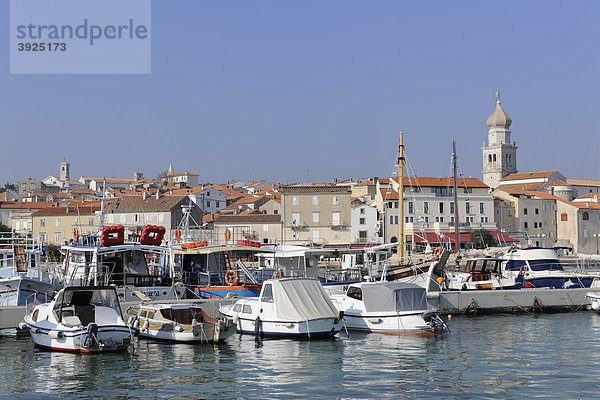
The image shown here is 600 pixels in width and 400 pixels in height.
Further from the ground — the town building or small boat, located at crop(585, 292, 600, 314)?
the town building

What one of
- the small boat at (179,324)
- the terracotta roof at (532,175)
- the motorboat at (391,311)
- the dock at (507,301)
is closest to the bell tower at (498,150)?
the terracotta roof at (532,175)

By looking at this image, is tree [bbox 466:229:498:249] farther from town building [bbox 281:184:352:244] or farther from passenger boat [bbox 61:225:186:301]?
passenger boat [bbox 61:225:186:301]

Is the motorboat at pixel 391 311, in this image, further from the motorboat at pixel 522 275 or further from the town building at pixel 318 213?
the town building at pixel 318 213

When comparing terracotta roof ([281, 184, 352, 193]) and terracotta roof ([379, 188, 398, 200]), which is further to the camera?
terracotta roof ([379, 188, 398, 200])

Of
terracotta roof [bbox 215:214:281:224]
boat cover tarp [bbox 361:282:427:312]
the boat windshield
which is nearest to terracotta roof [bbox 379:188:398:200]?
terracotta roof [bbox 215:214:281:224]

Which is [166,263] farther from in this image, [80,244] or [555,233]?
[555,233]

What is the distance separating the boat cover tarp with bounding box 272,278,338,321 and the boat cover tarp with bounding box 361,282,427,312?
1896mm

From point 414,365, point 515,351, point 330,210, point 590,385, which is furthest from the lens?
point 330,210

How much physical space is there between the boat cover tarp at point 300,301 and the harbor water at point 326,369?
977 mm

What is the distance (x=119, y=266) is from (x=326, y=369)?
624 inches

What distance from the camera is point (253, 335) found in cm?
2727

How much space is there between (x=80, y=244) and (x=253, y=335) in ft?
40.5

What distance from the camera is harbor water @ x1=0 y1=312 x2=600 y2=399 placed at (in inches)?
731

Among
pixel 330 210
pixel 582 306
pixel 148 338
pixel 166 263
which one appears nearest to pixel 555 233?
pixel 330 210
